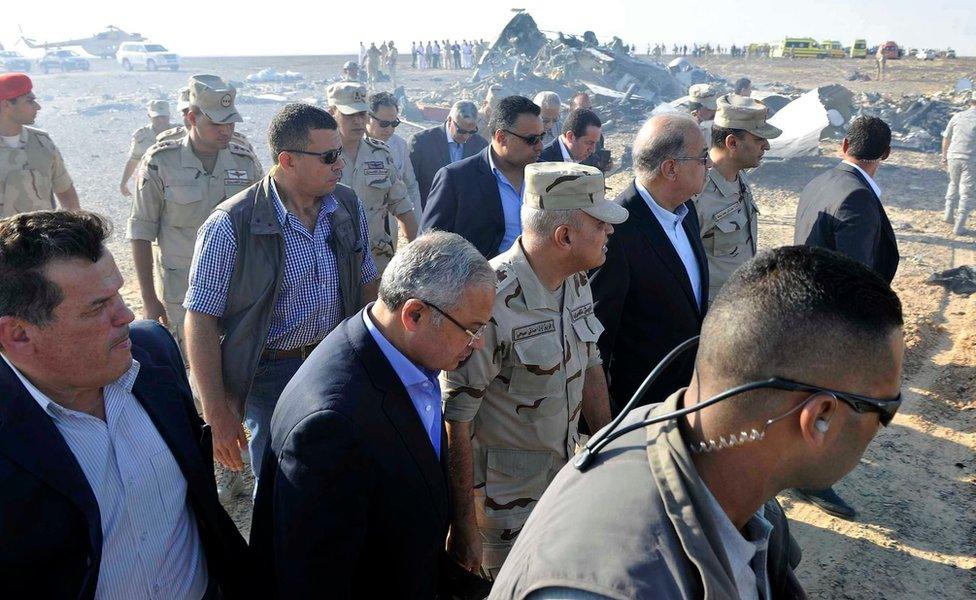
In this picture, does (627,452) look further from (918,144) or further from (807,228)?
(918,144)

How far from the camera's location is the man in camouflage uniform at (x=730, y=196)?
14.7 ft

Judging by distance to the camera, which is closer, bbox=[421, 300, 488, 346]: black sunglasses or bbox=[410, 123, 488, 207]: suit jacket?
bbox=[421, 300, 488, 346]: black sunglasses

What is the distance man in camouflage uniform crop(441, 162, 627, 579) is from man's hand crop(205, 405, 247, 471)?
3.80 ft

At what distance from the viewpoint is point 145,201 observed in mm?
4648

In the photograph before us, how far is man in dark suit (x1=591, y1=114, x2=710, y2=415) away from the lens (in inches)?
139

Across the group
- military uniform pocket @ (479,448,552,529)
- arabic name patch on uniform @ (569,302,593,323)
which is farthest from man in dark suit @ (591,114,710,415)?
military uniform pocket @ (479,448,552,529)

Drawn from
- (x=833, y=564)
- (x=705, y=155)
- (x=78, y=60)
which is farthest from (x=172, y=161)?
(x=78, y=60)

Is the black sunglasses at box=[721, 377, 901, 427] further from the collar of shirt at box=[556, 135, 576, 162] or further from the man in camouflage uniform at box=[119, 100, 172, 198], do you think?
the man in camouflage uniform at box=[119, 100, 172, 198]

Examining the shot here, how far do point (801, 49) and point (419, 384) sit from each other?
46215 mm

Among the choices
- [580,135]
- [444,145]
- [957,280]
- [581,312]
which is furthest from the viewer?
[957,280]

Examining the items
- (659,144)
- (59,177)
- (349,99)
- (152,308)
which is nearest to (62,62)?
(59,177)

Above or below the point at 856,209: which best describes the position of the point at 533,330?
below

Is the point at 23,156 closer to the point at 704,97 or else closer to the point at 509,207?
the point at 509,207

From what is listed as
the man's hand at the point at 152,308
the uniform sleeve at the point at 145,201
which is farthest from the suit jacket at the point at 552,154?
the man's hand at the point at 152,308
